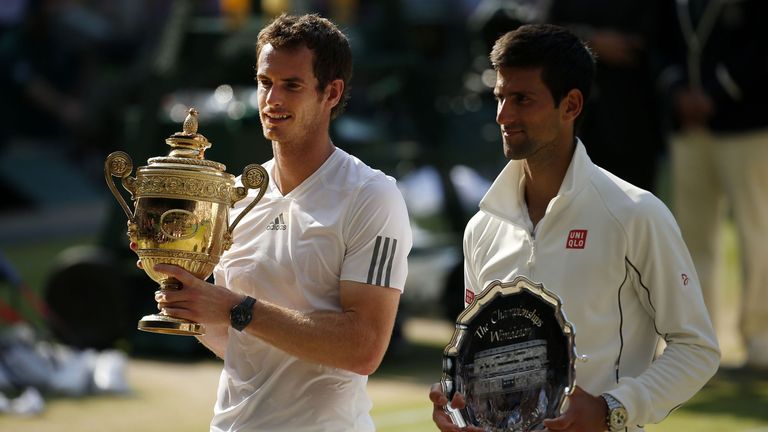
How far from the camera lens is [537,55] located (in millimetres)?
3254

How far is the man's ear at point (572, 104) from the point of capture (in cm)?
329

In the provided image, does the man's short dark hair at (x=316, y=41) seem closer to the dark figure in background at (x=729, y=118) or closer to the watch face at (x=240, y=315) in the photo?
the watch face at (x=240, y=315)

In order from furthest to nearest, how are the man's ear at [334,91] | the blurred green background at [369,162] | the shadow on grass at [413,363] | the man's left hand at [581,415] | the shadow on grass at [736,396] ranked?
the shadow on grass at [413,363], the blurred green background at [369,162], the shadow on grass at [736,396], the man's ear at [334,91], the man's left hand at [581,415]

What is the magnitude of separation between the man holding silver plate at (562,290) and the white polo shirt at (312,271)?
0.73 feet

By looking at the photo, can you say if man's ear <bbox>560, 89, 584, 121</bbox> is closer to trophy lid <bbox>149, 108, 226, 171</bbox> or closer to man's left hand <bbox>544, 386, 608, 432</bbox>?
man's left hand <bbox>544, 386, 608, 432</bbox>

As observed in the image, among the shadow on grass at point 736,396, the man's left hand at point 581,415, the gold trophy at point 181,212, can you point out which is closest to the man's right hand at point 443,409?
the man's left hand at point 581,415

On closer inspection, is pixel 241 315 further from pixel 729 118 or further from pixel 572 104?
pixel 729 118

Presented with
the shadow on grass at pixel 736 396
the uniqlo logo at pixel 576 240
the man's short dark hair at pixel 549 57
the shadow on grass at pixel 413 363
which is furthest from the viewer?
the shadow on grass at pixel 413 363

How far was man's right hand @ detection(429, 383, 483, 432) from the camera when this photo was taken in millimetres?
2932

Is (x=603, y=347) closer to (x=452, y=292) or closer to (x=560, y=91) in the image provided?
(x=560, y=91)

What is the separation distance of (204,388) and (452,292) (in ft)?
6.90

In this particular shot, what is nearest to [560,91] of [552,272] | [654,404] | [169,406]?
[552,272]

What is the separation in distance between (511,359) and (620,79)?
16.1ft

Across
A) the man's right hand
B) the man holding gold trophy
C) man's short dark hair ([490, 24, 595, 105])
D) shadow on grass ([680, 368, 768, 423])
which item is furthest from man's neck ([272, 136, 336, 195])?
shadow on grass ([680, 368, 768, 423])
